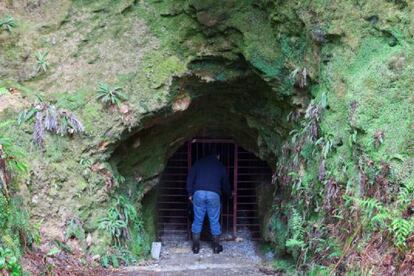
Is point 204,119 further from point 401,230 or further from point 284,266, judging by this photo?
point 401,230

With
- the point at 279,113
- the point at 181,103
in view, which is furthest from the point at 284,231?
the point at 181,103

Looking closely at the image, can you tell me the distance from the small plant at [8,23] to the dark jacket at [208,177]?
371 cm

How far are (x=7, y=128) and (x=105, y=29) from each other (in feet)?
6.12

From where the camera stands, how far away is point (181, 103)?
7.83 m

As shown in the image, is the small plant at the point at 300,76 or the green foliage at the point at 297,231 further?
the small plant at the point at 300,76

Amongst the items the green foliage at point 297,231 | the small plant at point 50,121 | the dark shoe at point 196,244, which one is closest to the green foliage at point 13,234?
the small plant at point 50,121

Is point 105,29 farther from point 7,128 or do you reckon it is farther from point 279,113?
point 279,113


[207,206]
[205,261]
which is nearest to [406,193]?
[205,261]

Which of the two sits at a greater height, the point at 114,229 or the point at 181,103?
the point at 181,103

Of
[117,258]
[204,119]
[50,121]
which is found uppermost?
[204,119]

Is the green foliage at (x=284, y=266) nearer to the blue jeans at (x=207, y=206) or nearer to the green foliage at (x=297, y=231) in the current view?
the green foliage at (x=297, y=231)

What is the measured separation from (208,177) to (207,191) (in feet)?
0.76

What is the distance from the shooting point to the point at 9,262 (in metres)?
4.36

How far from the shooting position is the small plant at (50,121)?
21.9 feet
